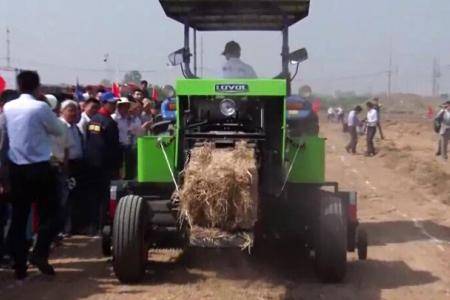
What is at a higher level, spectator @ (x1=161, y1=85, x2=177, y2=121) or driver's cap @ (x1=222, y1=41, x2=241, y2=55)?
driver's cap @ (x1=222, y1=41, x2=241, y2=55)

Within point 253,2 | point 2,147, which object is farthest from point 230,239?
point 253,2

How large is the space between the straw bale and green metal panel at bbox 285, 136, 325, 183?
88 cm

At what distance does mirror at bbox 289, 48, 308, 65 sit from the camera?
8.32m

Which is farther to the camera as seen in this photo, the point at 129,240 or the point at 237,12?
the point at 237,12

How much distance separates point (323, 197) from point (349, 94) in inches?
3441

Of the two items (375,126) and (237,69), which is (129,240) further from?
(375,126)

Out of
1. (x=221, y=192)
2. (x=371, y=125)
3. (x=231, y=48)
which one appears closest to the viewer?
(x=221, y=192)

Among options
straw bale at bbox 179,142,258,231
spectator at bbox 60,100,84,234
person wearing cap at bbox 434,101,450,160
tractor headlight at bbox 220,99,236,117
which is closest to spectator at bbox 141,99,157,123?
spectator at bbox 60,100,84,234

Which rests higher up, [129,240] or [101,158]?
[101,158]

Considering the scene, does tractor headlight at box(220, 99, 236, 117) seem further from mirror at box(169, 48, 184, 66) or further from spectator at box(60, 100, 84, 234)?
spectator at box(60, 100, 84, 234)

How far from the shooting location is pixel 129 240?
7.05 m

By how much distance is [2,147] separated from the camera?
720 cm

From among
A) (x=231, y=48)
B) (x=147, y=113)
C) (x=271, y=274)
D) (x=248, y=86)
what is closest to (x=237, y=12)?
(x=231, y=48)

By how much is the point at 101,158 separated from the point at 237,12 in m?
2.39
